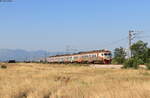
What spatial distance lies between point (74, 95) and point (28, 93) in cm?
216

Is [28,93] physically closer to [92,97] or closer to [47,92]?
[47,92]

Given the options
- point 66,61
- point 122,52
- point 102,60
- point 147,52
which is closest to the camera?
point 102,60

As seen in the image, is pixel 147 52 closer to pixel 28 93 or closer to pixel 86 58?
pixel 86 58

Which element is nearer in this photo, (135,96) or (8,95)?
(135,96)

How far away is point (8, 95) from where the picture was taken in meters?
12.9

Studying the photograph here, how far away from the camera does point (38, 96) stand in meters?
12.7

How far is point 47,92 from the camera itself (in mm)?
13773

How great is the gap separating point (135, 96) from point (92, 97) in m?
1.41

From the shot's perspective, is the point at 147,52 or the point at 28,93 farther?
the point at 147,52

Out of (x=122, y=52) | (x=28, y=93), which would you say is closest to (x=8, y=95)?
(x=28, y=93)

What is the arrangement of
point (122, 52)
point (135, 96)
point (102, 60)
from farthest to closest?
1. point (122, 52)
2. point (102, 60)
3. point (135, 96)

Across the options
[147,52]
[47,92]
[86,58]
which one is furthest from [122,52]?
[47,92]

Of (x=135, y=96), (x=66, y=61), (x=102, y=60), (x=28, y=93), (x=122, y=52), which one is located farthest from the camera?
(x=122, y=52)

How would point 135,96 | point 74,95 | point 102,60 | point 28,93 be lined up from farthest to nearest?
point 102,60 < point 28,93 < point 74,95 < point 135,96
